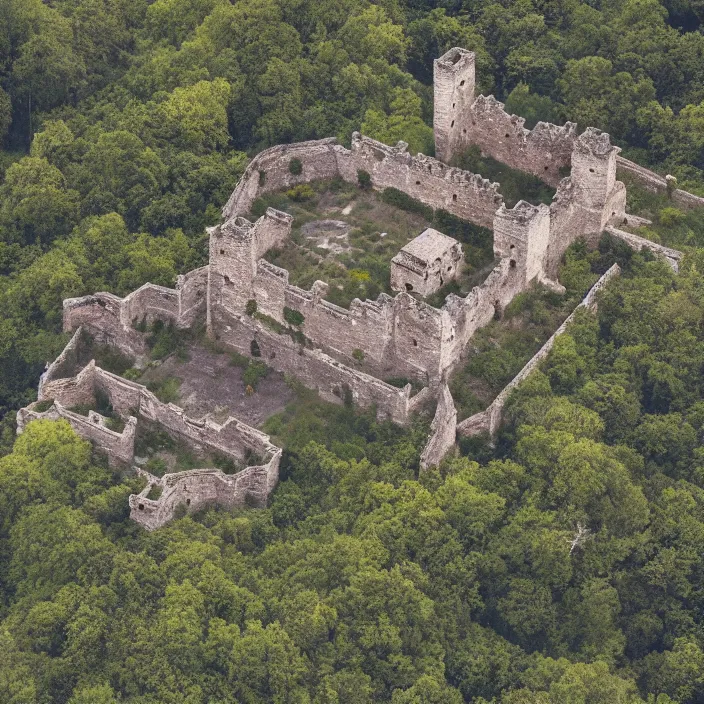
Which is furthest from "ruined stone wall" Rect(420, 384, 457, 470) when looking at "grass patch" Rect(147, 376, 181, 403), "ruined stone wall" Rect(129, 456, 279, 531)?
"grass patch" Rect(147, 376, 181, 403)

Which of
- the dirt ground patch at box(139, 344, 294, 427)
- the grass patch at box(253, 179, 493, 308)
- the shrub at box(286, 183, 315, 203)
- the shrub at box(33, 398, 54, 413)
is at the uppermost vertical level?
the grass patch at box(253, 179, 493, 308)

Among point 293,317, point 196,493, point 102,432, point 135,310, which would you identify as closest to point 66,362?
point 135,310

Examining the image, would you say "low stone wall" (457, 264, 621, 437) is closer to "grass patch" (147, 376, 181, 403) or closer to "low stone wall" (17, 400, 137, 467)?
"grass patch" (147, 376, 181, 403)

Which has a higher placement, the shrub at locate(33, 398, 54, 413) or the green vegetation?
the green vegetation

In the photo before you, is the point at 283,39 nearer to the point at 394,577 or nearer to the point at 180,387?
the point at 180,387

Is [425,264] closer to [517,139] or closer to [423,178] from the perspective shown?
[423,178]

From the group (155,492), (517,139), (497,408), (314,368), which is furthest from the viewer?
(517,139)

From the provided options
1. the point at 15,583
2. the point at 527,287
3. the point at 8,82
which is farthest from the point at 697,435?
the point at 8,82
